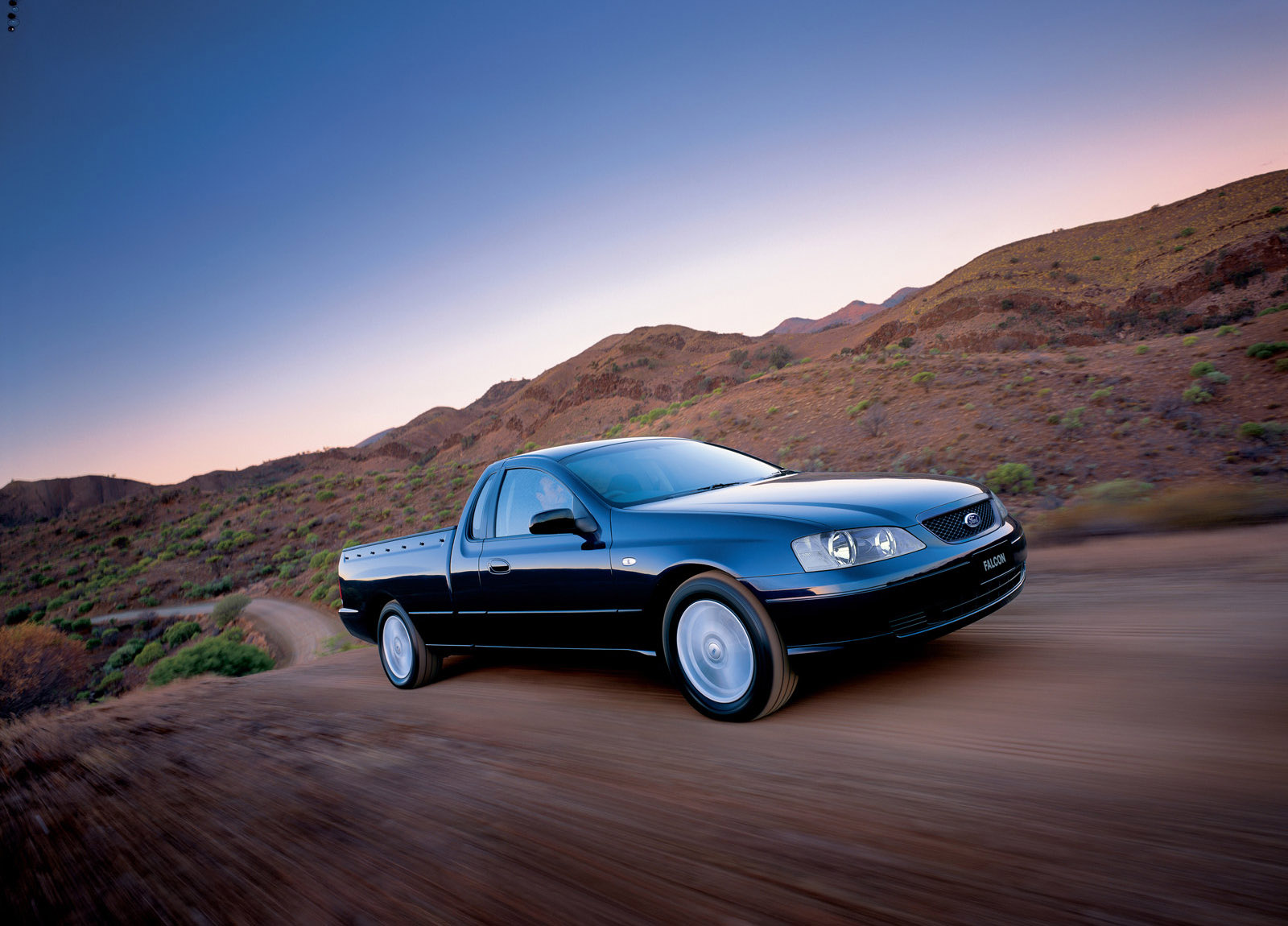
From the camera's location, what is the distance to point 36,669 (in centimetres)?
1712

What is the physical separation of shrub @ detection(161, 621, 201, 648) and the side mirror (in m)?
25.3

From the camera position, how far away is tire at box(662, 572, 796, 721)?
3877 mm

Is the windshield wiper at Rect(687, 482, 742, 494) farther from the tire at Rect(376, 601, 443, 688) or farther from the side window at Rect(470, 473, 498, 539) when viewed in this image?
the tire at Rect(376, 601, 443, 688)

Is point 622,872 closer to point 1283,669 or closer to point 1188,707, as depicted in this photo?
point 1188,707

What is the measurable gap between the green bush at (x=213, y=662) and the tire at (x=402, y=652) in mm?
10008

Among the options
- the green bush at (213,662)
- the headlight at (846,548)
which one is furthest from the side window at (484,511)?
the green bush at (213,662)

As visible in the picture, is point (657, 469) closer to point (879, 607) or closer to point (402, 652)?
point (879, 607)

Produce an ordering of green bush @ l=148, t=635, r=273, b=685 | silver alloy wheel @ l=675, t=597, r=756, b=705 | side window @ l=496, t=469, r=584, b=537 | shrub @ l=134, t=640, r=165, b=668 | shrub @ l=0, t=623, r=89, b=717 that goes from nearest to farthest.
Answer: silver alloy wheel @ l=675, t=597, r=756, b=705 → side window @ l=496, t=469, r=584, b=537 → shrub @ l=0, t=623, r=89, b=717 → green bush @ l=148, t=635, r=273, b=685 → shrub @ l=134, t=640, r=165, b=668

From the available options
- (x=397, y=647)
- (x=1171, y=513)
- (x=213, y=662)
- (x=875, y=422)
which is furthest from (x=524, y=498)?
(x=875, y=422)

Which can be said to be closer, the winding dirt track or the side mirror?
the winding dirt track

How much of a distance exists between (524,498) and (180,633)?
992 inches

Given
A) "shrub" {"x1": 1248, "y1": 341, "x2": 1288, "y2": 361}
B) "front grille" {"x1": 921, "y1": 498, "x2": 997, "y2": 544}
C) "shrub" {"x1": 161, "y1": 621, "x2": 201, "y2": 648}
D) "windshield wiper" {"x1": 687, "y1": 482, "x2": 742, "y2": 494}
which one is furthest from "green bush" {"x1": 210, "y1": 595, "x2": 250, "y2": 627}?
"shrub" {"x1": 1248, "y1": 341, "x2": 1288, "y2": 361}

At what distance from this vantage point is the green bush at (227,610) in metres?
26.3

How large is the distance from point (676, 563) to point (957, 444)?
41.3 feet
